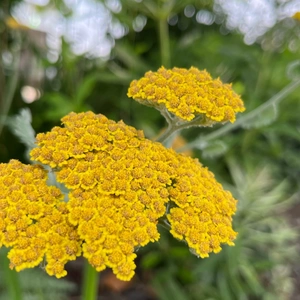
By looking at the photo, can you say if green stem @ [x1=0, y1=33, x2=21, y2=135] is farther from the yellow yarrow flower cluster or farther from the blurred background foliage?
the yellow yarrow flower cluster

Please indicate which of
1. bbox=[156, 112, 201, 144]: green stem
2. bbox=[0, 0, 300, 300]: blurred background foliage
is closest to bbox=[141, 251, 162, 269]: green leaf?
bbox=[0, 0, 300, 300]: blurred background foliage

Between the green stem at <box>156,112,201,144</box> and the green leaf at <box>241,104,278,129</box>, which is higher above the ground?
the green leaf at <box>241,104,278,129</box>

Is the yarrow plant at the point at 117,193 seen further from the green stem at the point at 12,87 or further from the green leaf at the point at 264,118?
the green stem at the point at 12,87

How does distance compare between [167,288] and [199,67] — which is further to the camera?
[199,67]

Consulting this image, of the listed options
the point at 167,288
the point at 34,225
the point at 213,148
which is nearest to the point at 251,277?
the point at 167,288

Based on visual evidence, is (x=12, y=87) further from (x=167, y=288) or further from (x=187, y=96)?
(x=187, y=96)

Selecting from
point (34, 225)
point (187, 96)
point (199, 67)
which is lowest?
point (34, 225)

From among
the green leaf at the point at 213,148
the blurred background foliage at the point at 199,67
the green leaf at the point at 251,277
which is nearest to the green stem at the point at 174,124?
the green leaf at the point at 213,148
